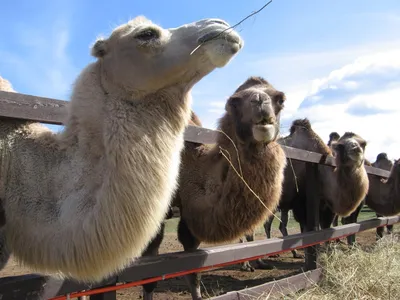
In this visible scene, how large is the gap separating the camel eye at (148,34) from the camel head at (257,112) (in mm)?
1992

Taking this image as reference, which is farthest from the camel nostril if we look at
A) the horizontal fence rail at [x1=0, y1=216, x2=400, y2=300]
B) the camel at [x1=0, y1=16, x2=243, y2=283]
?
the camel at [x1=0, y1=16, x2=243, y2=283]

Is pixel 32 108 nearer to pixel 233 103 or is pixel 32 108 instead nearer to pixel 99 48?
pixel 99 48

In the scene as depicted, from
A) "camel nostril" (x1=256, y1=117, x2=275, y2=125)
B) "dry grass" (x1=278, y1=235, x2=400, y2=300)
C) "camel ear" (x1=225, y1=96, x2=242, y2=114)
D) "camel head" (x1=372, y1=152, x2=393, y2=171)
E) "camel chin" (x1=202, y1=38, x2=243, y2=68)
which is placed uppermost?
"camel head" (x1=372, y1=152, x2=393, y2=171)

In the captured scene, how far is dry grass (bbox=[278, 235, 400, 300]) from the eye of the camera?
16.9 ft

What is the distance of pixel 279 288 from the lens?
17.2ft

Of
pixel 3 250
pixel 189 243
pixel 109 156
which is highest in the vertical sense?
pixel 109 156

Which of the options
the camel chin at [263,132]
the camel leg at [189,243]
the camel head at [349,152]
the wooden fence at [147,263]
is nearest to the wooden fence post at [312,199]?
the wooden fence at [147,263]

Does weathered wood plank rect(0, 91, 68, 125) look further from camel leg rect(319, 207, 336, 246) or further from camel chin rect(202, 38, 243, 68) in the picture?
camel leg rect(319, 207, 336, 246)

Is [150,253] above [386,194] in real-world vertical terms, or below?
below

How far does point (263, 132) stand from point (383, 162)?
12.2 m

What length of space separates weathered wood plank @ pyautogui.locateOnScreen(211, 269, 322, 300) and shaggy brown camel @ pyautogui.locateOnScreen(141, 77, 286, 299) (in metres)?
0.58

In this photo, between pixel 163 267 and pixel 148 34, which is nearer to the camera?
pixel 148 34

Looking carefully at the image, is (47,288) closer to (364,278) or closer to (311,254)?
(364,278)

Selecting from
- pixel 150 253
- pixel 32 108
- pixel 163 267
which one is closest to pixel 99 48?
pixel 32 108
